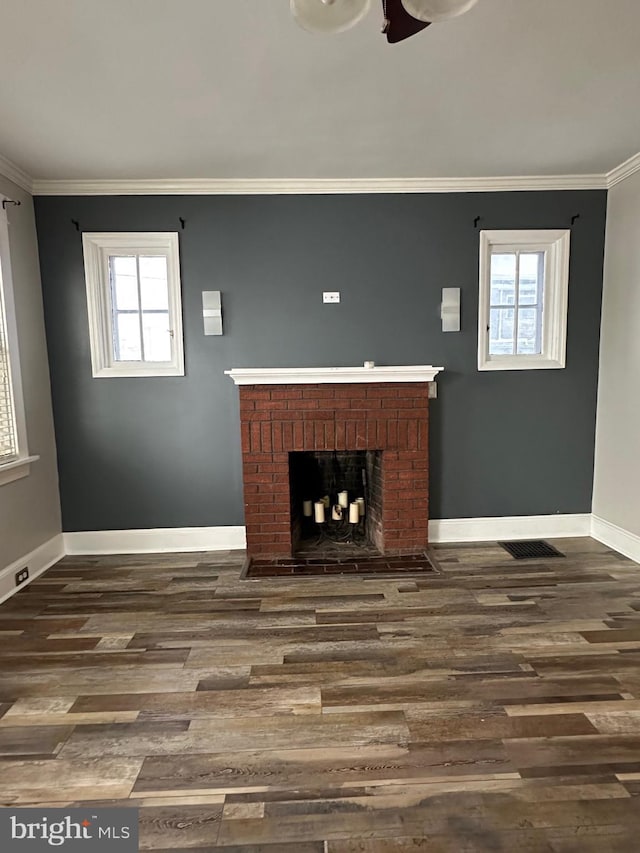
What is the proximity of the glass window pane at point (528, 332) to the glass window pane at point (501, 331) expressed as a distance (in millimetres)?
71

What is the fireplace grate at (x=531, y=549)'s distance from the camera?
3.38 meters

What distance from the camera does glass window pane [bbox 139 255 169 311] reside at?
3463 mm

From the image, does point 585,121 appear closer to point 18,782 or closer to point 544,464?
point 544,464

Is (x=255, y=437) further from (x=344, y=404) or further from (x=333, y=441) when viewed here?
(x=344, y=404)

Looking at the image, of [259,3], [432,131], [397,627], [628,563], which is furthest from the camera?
[628,563]

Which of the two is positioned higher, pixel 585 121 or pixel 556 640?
pixel 585 121

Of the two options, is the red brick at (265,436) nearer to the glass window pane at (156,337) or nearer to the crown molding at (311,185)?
the glass window pane at (156,337)

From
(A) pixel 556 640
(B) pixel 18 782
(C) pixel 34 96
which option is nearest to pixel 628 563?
(A) pixel 556 640

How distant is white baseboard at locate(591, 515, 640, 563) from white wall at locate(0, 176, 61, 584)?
421 centimetres

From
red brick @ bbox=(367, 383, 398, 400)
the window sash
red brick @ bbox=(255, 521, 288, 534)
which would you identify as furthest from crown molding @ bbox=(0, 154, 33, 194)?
the window sash

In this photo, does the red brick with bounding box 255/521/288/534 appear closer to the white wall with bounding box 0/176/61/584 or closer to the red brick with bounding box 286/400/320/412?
the red brick with bounding box 286/400/320/412

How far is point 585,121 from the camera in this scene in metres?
2.62

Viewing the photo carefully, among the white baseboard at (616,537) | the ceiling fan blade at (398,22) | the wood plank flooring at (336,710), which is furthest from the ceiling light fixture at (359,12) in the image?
the white baseboard at (616,537)

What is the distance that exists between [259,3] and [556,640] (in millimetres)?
3062
